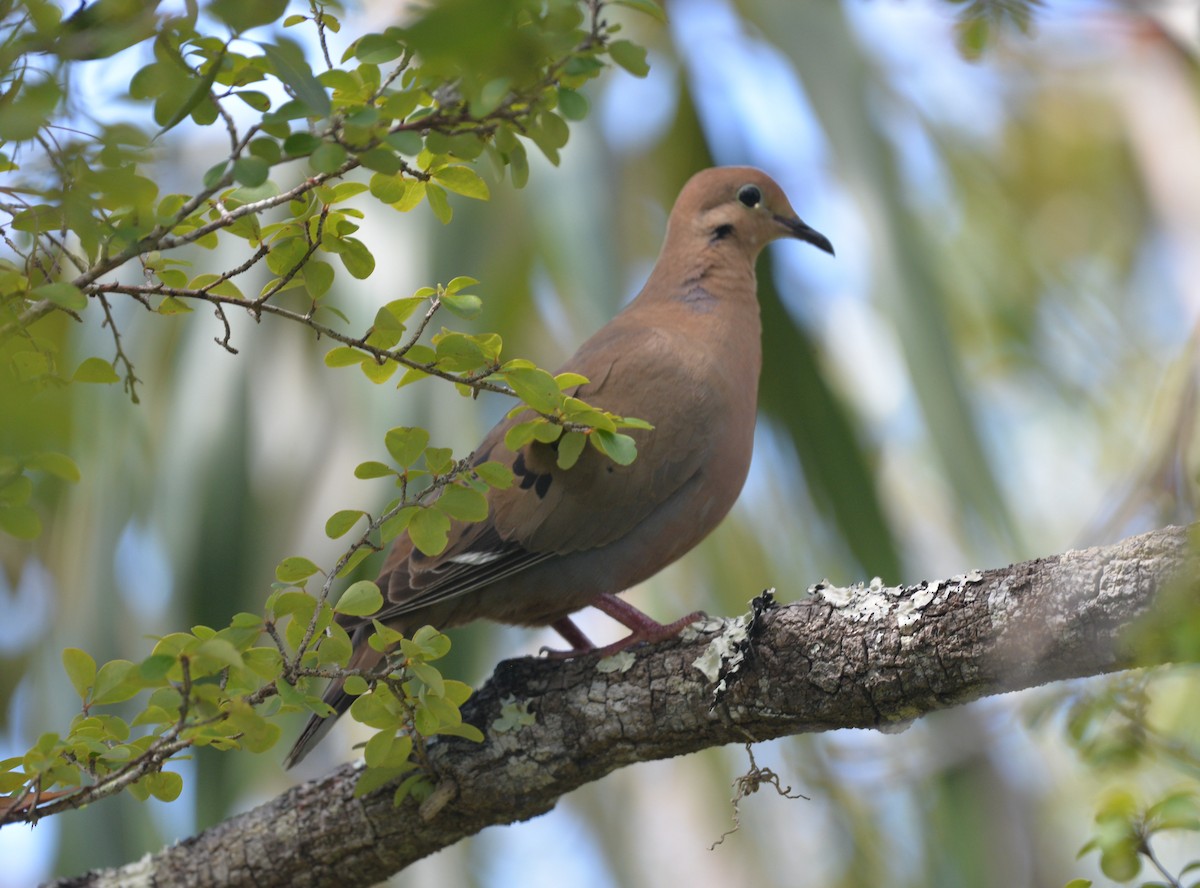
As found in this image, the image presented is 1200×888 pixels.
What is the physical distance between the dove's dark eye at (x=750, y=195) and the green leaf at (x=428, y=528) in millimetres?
2511

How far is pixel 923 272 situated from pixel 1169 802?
12.8 feet

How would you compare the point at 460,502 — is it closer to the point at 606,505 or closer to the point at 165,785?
the point at 165,785

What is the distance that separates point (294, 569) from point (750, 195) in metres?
2.69

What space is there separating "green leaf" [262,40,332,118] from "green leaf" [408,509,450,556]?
687mm

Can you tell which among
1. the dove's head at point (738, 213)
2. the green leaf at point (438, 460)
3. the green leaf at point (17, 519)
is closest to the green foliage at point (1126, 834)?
the green leaf at point (438, 460)

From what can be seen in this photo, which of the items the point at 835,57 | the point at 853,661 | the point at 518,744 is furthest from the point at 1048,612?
the point at 835,57

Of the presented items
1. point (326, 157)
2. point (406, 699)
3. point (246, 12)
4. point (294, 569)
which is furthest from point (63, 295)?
point (406, 699)

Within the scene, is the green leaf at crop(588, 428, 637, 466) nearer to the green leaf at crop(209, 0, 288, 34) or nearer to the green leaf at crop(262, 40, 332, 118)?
the green leaf at crop(262, 40, 332, 118)

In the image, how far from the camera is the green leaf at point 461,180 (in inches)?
74.1

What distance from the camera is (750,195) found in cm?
414

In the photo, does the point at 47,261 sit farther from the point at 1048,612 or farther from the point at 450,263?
the point at 450,263

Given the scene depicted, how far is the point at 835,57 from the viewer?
5.96 metres

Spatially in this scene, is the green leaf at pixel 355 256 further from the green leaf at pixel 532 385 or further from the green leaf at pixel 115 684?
the green leaf at pixel 115 684

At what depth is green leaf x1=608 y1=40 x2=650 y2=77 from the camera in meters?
1.59
